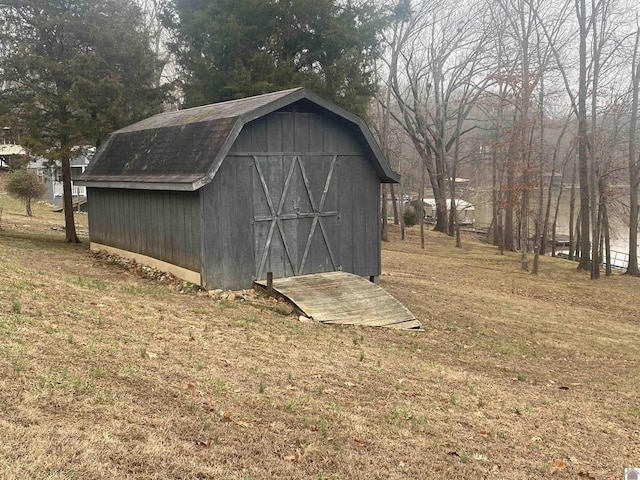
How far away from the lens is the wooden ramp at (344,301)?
1116 centimetres

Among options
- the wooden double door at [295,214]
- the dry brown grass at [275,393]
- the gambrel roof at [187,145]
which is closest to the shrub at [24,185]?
the gambrel roof at [187,145]

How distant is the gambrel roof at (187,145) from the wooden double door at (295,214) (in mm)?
981

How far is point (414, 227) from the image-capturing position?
46.2 m

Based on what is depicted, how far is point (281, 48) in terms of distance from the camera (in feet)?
74.2

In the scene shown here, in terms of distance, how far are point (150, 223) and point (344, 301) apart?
512 centimetres

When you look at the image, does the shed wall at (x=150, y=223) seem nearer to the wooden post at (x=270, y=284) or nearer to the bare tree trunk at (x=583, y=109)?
the wooden post at (x=270, y=284)

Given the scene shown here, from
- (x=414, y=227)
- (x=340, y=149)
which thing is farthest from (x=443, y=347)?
(x=414, y=227)

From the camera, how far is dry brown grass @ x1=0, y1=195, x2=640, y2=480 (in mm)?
4898

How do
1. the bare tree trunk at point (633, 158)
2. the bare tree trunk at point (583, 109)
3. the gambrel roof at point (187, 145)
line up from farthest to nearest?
the bare tree trunk at point (633, 158)
the bare tree trunk at point (583, 109)
the gambrel roof at point (187, 145)

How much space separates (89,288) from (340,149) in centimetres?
639

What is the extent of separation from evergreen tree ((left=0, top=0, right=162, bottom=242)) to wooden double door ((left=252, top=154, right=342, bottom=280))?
266 inches

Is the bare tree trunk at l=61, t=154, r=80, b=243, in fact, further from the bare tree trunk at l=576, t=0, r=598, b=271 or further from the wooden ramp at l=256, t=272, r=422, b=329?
the bare tree trunk at l=576, t=0, r=598, b=271

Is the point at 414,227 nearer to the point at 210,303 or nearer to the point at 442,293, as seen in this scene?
the point at 442,293

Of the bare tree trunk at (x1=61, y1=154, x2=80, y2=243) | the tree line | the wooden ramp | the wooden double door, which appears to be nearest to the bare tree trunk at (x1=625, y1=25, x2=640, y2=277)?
the tree line
